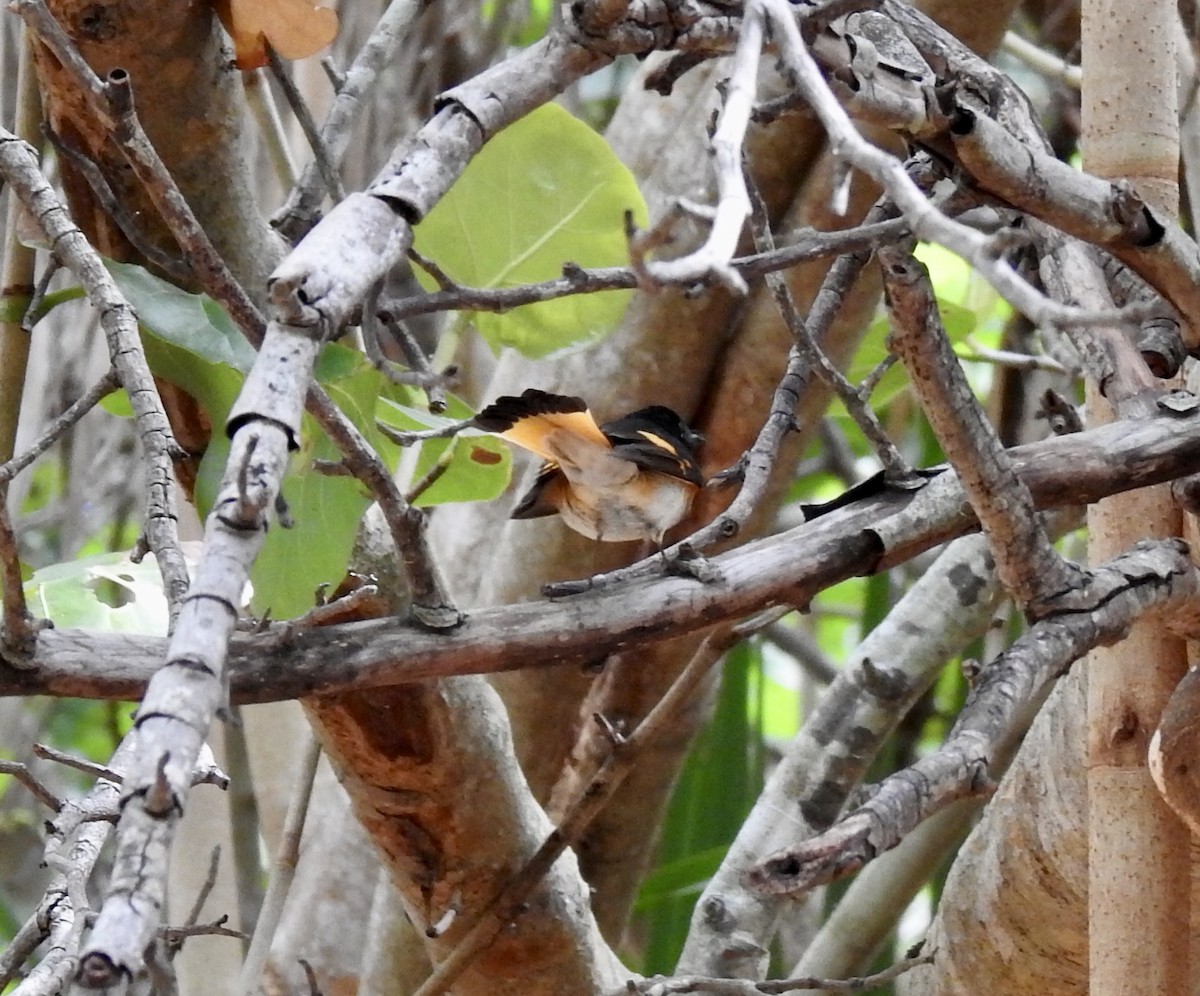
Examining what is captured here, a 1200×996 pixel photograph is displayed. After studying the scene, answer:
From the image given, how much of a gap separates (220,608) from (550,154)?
23.5 inches

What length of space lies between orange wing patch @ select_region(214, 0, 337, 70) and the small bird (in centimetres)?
28

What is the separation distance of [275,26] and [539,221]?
0.79ft

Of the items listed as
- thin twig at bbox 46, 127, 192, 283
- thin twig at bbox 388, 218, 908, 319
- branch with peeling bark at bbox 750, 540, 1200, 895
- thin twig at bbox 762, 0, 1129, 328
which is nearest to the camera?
thin twig at bbox 762, 0, 1129, 328

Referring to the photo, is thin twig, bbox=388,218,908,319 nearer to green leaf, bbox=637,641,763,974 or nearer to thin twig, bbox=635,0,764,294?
thin twig, bbox=635,0,764,294

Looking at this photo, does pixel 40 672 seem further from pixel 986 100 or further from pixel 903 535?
pixel 986 100

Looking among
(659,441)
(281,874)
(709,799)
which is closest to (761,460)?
(659,441)

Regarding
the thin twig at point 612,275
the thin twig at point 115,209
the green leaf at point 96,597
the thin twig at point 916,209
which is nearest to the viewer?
the thin twig at point 916,209

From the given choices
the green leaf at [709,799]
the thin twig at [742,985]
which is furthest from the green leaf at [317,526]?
the green leaf at [709,799]

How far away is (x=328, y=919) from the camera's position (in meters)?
1.33

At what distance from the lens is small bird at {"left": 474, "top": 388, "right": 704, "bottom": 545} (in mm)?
Result: 962

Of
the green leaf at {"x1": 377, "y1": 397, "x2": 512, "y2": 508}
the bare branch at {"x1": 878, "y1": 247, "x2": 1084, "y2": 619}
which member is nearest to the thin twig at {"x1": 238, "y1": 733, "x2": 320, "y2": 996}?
the green leaf at {"x1": 377, "y1": 397, "x2": 512, "y2": 508}

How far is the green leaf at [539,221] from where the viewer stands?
0.85m

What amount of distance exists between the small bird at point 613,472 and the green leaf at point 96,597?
0.79 feet

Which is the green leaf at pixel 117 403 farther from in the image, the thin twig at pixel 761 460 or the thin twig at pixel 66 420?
the thin twig at pixel 761 460
